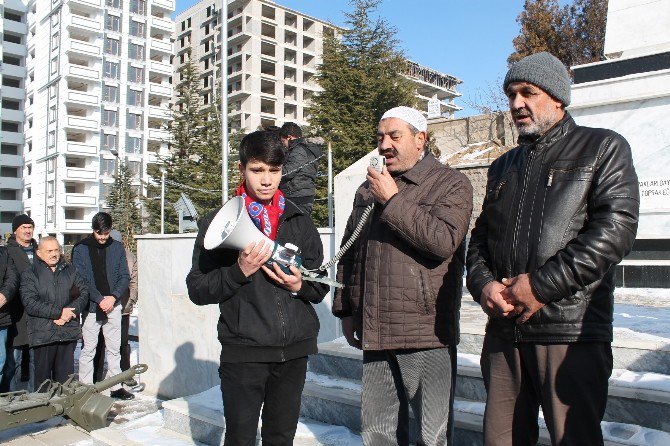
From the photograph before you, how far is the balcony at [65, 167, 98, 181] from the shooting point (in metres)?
56.1

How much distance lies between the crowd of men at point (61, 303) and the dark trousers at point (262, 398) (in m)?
3.73

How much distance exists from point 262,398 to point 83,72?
202ft

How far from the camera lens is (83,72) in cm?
5678

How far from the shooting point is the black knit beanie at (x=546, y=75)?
2.39m

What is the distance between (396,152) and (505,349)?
1114mm

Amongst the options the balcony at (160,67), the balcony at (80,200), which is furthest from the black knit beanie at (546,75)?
the balcony at (160,67)

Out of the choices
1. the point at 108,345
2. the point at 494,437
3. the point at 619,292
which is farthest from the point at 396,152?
the point at 619,292

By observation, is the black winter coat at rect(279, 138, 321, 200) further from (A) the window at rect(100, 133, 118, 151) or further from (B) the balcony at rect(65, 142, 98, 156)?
(A) the window at rect(100, 133, 118, 151)

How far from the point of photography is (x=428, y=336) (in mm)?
2707

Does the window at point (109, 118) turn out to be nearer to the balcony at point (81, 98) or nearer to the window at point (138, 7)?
the balcony at point (81, 98)

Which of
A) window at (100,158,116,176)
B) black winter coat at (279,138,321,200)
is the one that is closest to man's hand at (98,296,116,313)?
black winter coat at (279,138,321,200)

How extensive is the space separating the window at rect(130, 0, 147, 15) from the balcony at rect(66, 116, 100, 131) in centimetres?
1418

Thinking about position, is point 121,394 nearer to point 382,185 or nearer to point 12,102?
point 382,185

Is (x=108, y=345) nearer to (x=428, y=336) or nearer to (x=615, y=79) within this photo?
(x=428, y=336)
